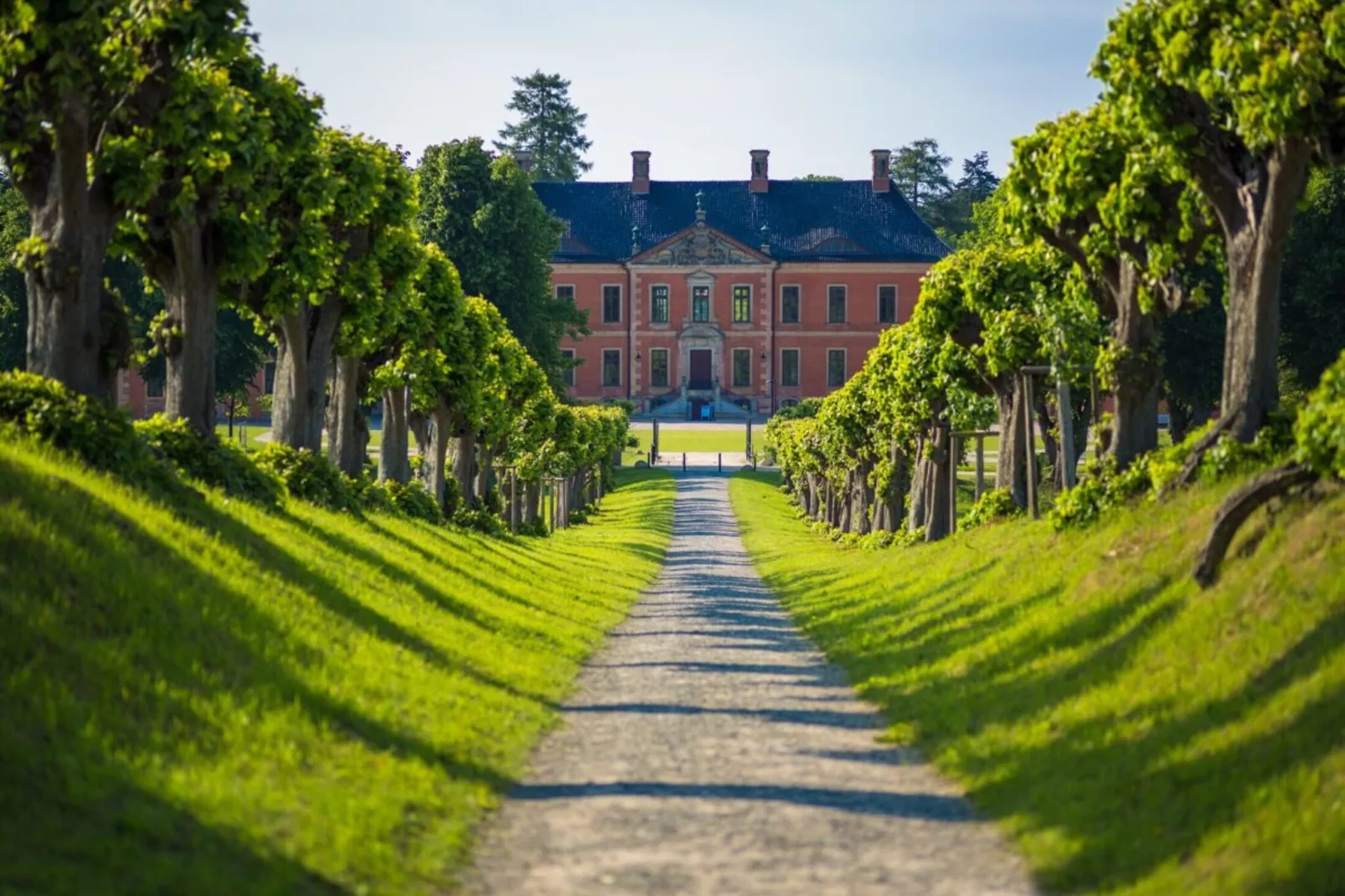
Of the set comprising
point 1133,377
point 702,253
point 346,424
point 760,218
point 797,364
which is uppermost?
point 760,218

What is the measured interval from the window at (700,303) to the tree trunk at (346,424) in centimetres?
7679

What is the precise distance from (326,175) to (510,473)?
2427cm

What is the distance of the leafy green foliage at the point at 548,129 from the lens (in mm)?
122188

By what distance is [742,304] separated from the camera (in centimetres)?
10575

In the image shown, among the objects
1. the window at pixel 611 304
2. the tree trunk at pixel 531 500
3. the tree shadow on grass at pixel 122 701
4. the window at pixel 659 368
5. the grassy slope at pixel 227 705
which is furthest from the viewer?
the window at pixel 611 304

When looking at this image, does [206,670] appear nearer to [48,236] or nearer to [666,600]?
[48,236]

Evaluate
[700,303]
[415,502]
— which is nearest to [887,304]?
[700,303]

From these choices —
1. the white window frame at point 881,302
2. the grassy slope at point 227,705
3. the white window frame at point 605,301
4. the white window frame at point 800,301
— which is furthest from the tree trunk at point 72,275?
the white window frame at point 800,301

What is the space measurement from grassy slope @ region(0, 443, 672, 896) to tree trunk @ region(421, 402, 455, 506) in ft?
58.3

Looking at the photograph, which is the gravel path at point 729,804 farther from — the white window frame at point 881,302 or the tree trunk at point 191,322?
the white window frame at point 881,302

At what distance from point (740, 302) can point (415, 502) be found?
7619cm

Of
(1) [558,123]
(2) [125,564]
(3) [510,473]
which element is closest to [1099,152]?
(2) [125,564]

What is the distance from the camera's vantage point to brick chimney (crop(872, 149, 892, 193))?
10781cm

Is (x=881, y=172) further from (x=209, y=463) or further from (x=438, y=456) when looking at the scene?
(x=209, y=463)
